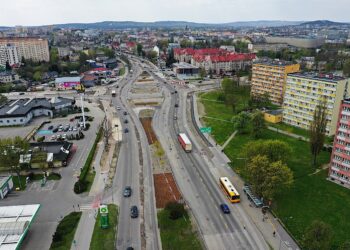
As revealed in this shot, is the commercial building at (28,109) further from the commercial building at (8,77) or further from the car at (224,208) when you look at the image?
the car at (224,208)

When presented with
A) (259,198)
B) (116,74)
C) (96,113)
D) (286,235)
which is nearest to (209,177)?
(259,198)

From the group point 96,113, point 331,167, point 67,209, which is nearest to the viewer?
point 67,209

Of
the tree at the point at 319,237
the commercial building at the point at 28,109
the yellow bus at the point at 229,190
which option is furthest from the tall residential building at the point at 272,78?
the tree at the point at 319,237

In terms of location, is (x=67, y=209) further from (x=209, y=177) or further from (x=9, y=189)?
(x=209, y=177)

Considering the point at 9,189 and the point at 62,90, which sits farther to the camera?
the point at 62,90

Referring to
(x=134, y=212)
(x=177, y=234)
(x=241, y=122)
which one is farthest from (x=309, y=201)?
(x=241, y=122)

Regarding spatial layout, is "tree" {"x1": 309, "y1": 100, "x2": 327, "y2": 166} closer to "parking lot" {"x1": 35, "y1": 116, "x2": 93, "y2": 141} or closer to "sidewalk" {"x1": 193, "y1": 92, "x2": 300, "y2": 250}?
"sidewalk" {"x1": 193, "y1": 92, "x2": 300, "y2": 250}

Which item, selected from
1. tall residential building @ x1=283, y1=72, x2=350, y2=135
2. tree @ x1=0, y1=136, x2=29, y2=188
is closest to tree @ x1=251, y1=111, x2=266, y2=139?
tall residential building @ x1=283, y1=72, x2=350, y2=135
